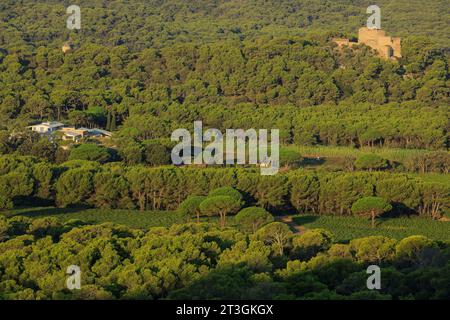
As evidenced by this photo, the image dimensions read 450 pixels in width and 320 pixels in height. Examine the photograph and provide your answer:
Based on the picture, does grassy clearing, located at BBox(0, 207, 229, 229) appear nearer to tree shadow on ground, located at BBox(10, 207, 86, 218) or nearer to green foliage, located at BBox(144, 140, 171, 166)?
tree shadow on ground, located at BBox(10, 207, 86, 218)

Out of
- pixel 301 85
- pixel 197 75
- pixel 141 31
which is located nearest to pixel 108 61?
pixel 197 75

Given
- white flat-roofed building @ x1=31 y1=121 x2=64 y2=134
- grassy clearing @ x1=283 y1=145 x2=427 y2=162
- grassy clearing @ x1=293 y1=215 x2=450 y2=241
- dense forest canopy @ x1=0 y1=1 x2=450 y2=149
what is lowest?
grassy clearing @ x1=293 y1=215 x2=450 y2=241

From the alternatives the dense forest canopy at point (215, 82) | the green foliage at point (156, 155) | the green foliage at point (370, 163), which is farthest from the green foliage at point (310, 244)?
the dense forest canopy at point (215, 82)

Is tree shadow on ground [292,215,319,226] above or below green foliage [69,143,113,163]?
below

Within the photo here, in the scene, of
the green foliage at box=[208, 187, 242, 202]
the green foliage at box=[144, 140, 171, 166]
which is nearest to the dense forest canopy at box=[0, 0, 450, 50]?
the green foliage at box=[144, 140, 171, 166]

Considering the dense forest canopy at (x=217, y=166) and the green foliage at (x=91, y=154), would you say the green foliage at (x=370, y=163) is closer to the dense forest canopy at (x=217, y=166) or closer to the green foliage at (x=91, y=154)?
the dense forest canopy at (x=217, y=166)

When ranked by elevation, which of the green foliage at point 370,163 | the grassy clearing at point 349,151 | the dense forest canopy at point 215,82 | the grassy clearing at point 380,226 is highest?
the dense forest canopy at point 215,82

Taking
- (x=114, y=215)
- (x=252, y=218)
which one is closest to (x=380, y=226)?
(x=252, y=218)
